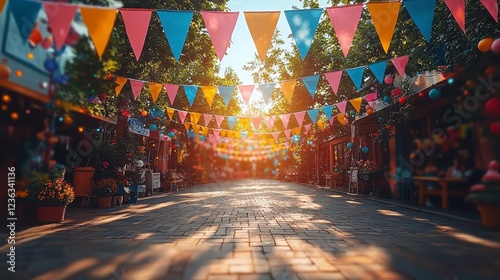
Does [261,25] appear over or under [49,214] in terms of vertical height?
over

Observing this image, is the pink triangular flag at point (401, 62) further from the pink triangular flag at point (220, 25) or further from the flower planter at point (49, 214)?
the flower planter at point (49, 214)

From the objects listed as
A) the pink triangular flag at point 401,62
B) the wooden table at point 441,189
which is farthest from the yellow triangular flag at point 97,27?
the pink triangular flag at point 401,62

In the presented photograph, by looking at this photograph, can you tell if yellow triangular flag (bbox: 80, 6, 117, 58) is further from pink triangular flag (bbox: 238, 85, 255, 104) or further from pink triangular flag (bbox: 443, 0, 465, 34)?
pink triangular flag (bbox: 238, 85, 255, 104)

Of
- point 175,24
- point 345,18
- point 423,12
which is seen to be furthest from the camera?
point 175,24

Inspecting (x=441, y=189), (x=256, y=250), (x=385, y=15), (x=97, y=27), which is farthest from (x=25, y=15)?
(x=385, y=15)

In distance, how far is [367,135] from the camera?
1409cm

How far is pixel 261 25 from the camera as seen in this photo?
4.87 metres

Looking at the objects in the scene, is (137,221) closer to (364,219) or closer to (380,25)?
(364,219)

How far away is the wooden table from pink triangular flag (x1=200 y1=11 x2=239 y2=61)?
429 cm

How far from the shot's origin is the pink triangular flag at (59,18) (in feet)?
4.31

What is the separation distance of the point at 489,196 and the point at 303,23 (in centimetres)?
456

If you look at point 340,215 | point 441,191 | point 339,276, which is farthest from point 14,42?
point 340,215

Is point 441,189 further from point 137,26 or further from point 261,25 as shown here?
point 137,26

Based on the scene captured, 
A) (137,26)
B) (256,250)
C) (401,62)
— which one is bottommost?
(256,250)
